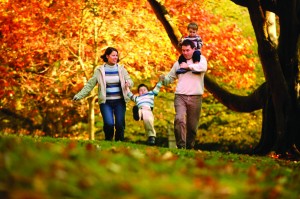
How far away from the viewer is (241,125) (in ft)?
75.9

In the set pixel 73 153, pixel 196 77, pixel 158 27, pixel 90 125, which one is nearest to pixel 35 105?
pixel 90 125

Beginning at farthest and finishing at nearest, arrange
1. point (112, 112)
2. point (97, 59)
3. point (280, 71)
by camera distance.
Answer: point (97, 59)
point (280, 71)
point (112, 112)

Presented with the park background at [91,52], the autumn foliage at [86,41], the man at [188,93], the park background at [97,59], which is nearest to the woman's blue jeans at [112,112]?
the park background at [97,59]

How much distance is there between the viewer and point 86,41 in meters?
20.7

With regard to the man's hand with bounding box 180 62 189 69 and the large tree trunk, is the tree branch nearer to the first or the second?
the large tree trunk

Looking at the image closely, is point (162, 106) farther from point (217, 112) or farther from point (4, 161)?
point (4, 161)

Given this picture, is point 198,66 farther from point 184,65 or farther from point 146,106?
point 146,106

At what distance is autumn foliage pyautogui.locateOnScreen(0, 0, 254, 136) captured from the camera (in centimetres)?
1925

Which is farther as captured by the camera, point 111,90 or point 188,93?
point 111,90

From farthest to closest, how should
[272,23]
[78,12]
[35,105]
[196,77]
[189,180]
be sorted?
[35,105]
[78,12]
[272,23]
[196,77]
[189,180]

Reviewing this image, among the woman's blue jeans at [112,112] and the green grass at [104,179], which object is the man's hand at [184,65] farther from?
the green grass at [104,179]

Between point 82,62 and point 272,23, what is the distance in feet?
25.5

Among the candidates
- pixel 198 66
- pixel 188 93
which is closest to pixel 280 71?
pixel 198 66

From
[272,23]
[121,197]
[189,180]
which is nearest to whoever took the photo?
[121,197]
